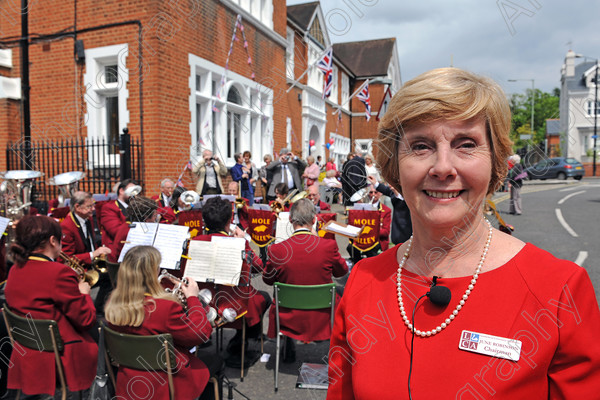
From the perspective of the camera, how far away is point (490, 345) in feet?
3.76

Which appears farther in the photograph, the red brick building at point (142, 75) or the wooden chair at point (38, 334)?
the red brick building at point (142, 75)

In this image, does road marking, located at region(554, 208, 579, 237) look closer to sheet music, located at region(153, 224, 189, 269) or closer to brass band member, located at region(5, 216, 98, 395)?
sheet music, located at region(153, 224, 189, 269)

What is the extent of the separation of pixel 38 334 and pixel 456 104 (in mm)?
3309

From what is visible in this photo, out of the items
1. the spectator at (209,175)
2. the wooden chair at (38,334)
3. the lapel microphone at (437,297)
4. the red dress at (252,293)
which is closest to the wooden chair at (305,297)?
the red dress at (252,293)

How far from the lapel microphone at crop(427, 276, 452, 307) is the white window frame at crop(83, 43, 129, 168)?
9637 millimetres

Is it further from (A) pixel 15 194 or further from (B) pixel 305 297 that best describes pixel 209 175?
(B) pixel 305 297

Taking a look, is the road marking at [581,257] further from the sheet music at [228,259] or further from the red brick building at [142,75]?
the sheet music at [228,259]

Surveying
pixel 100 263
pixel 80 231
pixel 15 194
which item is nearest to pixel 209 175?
pixel 15 194

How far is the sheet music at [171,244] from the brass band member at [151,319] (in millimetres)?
1087

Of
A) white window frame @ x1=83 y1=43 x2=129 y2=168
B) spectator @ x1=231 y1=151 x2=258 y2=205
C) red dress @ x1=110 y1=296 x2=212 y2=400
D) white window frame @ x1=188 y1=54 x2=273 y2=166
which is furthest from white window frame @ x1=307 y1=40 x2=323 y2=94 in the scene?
red dress @ x1=110 y1=296 x2=212 y2=400

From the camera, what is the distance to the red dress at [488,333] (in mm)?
1078

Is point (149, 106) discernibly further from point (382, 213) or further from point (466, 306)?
point (466, 306)

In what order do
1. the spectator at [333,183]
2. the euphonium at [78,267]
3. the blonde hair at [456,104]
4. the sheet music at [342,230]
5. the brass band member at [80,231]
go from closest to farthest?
the blonde hair at [456,104], the euphonium at [78,267], the sheet music at [342,230], the brass band member at [80,231], the spectator at [333,183]

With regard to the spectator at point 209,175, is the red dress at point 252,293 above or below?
below
